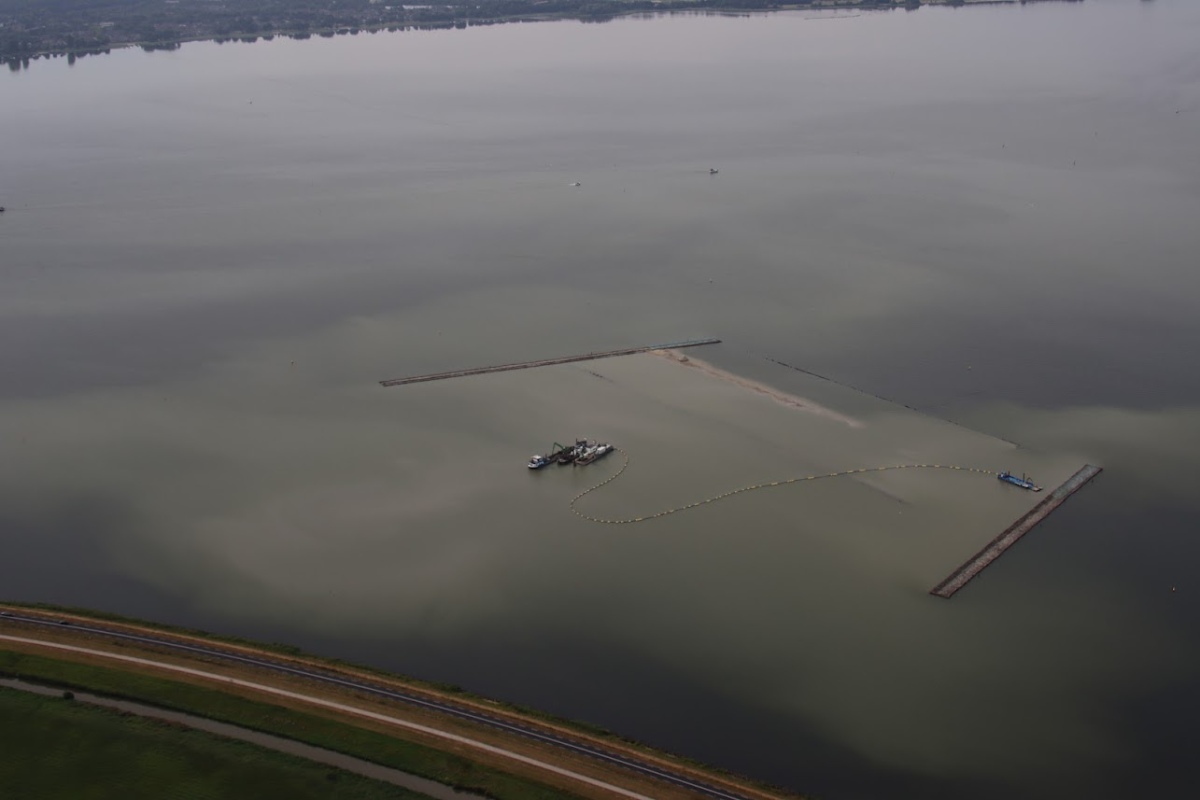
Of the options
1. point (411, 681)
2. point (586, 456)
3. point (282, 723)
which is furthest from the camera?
point (586, 456)

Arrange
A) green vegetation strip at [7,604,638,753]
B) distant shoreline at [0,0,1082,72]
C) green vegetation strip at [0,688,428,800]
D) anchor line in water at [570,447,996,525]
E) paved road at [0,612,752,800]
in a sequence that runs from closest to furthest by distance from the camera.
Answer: paved road at [0,612,752,800] → green vegetation strip at [0,688,428,800] → green vegetation strip at [7,604,638,753] → anchor line in water at [570,447,996,525] → distant shoreline at [0,0,1082,72]

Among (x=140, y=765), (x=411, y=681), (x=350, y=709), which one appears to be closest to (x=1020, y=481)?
(x=411, y=681)

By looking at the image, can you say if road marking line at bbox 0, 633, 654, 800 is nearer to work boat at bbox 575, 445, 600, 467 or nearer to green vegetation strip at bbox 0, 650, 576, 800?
green vegetation strip at bbox 0, 650, 576, 800

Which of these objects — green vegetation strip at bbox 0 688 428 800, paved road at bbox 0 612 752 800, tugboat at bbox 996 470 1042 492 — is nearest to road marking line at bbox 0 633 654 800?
paved road at bbox 0 612 752 800

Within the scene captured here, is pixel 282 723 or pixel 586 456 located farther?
pixel 586 456

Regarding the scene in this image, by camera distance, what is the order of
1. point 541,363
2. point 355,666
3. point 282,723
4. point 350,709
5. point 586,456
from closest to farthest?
point 282,723 < point 350,709 < point 355,666 < point 586,456 < point 541,363

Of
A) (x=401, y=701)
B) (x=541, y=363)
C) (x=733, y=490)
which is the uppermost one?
(x=541, y=363)

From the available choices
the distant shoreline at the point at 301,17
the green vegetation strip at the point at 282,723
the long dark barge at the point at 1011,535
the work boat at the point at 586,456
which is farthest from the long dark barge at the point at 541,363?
the distant shoreline at the point at 301,17

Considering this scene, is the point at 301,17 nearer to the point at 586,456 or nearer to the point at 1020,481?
the point at 586,456
